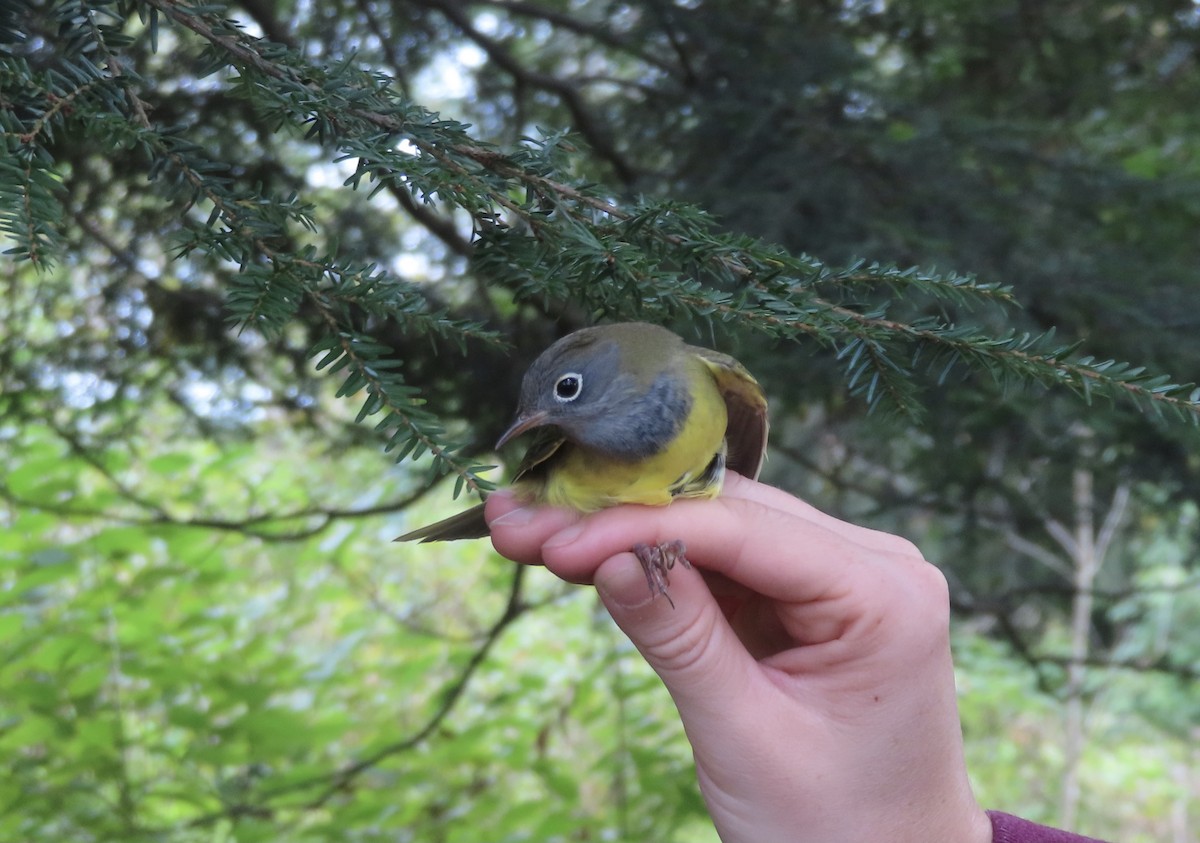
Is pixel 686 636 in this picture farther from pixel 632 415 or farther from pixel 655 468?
pixel 632 415

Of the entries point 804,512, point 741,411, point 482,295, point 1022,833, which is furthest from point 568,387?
point 482,295

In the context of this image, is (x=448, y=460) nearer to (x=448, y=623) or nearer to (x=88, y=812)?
(x=88, y=812)

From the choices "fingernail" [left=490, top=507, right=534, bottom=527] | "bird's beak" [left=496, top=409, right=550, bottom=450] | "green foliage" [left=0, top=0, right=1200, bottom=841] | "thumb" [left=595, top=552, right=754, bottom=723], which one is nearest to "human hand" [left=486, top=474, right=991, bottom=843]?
"thumb" [left=595, top=552, right=754, bottom=723]

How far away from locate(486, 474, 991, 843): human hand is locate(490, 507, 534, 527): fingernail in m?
0.12

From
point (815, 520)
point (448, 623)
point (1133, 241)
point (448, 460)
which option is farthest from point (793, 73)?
point (448, 623)

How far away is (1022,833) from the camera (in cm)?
200

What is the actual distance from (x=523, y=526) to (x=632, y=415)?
35cm

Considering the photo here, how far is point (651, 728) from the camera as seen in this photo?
383 cm

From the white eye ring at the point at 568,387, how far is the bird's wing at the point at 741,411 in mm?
296

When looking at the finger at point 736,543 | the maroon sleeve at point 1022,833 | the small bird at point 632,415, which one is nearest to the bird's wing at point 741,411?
the small bird at point 632,415

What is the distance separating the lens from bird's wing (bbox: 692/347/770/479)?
6.35ft

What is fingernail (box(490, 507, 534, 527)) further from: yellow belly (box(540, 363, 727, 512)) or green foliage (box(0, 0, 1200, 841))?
green foliage (box(0, 0, 1200, 841))

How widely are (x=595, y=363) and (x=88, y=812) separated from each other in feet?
8.88

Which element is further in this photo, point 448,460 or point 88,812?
point 88,812
